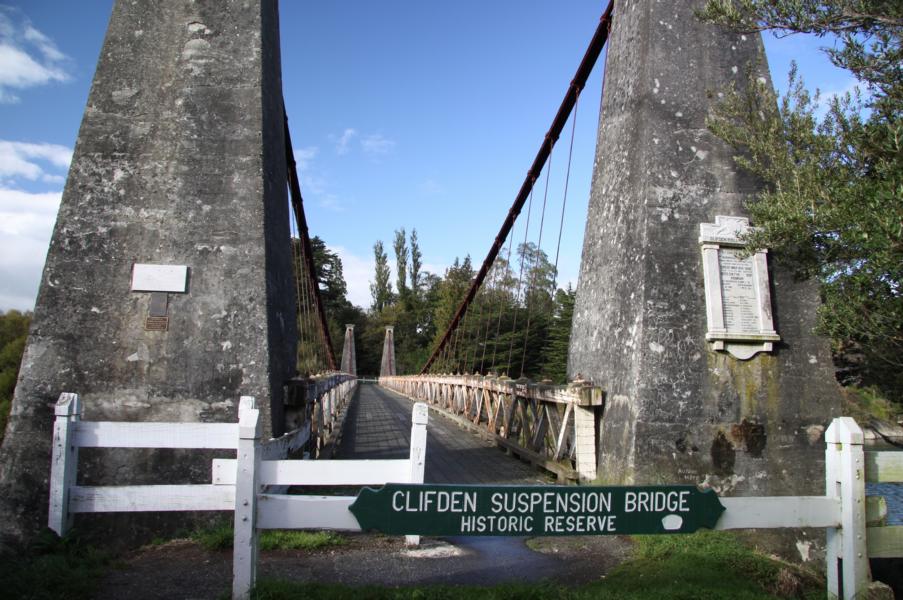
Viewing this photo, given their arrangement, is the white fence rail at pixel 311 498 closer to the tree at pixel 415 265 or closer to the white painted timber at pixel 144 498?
the white painted timber at pixel 144 498

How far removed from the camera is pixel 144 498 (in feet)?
9.93

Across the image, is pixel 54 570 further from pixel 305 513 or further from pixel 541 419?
pixel 541 419

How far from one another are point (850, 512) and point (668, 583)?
0.88 meters

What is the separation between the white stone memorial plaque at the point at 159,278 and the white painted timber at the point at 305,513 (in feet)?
7.87

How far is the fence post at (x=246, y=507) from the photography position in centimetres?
227

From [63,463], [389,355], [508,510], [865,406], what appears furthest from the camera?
[389,355]

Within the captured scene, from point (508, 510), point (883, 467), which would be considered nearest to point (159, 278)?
point (508, 510)

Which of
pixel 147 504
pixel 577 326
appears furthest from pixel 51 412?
pixel 577 326

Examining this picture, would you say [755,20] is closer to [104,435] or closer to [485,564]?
[485,564]

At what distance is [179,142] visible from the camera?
14.7ft

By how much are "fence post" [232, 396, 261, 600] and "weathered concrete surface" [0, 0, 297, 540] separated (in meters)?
1.93

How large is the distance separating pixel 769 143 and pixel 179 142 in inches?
165

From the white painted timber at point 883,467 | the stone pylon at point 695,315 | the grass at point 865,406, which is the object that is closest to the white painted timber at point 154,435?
the stone pylon at point 695,315

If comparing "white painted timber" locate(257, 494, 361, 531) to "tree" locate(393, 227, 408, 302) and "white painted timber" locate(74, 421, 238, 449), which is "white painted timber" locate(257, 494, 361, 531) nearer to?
"white painted timber" locate(74, 421, 238, 449)
